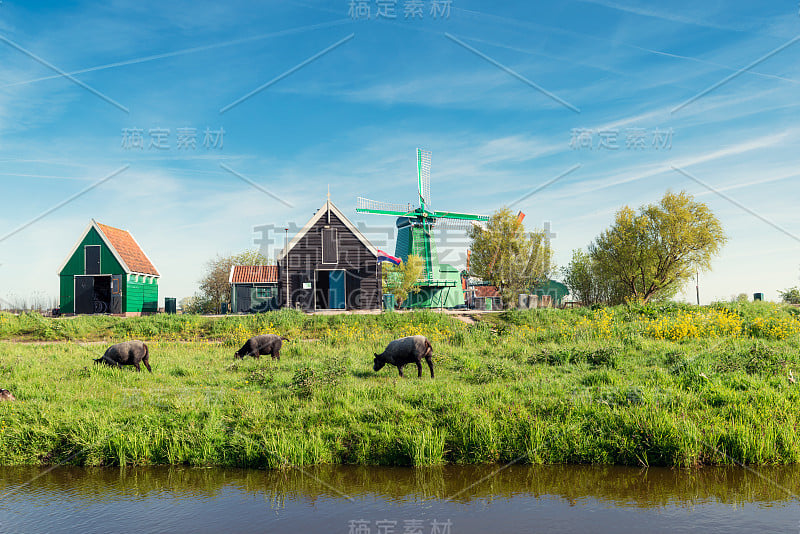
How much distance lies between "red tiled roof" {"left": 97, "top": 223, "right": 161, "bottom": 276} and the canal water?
3298 centimetres

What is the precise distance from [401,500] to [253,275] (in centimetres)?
3729

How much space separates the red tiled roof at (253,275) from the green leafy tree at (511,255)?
923 inches

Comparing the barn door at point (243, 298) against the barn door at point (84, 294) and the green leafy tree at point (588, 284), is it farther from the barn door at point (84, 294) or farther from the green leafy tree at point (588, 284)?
the green leafy tree at point (588, 284)

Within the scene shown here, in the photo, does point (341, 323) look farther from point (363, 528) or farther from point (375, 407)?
point (363, 528)

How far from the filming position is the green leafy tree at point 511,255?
54906 mm

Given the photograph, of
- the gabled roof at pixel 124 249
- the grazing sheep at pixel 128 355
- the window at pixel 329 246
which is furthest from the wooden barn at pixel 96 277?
the grazing sheep at pixel 128 355

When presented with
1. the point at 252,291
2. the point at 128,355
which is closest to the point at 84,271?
the point at 252,291

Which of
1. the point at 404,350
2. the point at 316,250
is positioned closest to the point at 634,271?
the point at 316,250

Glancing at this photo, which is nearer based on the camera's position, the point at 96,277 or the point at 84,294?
the point at 84,294

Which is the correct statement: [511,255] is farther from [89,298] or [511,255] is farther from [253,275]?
[89,298]

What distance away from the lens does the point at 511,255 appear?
54.8 metres

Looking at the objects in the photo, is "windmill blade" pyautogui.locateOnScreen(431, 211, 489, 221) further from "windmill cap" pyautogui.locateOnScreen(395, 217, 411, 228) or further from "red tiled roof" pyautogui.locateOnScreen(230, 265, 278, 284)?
"red tiled roof" pyautogui.locateOnScreen(230, 265, 278, 284)

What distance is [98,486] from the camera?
25.7 ft

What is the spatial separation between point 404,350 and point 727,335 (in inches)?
506
